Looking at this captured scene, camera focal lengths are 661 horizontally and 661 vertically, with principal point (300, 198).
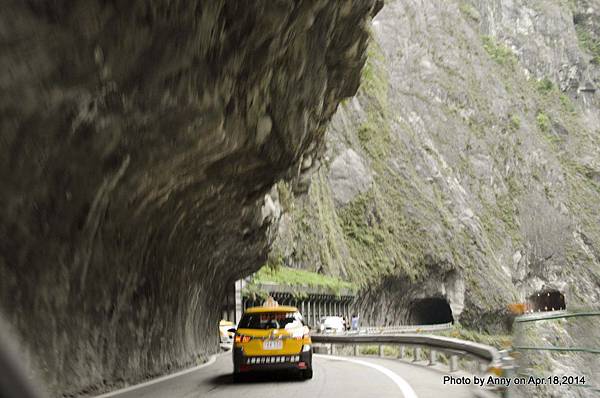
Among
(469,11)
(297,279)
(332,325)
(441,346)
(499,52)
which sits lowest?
(441,346)

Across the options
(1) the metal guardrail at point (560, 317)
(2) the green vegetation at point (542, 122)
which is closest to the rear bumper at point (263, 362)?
(1) the metal guardrail at point (560, 317)

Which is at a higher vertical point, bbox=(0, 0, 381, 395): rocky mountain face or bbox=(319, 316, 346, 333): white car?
bbox=(0, 0, 381, 395): rocky mountain face

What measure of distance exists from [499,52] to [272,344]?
110428 mm

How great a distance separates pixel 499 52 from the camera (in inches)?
4469

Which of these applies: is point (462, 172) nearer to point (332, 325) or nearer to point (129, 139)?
point (332, 325)

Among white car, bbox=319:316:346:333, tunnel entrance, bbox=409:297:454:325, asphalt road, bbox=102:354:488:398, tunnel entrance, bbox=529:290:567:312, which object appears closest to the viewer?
asphalt road, bbox=102:354:488:398

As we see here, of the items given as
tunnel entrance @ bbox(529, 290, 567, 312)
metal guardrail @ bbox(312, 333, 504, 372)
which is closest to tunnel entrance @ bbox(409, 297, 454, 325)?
tunnel entrance @ bbox(529, 290, 567, 312)

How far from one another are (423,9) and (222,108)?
311ft

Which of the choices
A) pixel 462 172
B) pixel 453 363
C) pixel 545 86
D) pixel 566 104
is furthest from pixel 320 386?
pixel 566 104

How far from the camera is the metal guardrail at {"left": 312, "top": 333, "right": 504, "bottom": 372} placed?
9.47 meters

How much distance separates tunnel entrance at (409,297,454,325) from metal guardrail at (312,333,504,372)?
52.5 m

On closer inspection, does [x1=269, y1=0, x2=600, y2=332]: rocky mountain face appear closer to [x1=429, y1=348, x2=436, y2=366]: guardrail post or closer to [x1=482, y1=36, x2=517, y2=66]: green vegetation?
[x1=482, y1=36, x2=517, y2=66]: green vegetation

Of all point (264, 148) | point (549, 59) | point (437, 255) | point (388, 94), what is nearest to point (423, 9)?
point (388, 94)

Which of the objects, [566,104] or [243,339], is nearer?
[243,339]
